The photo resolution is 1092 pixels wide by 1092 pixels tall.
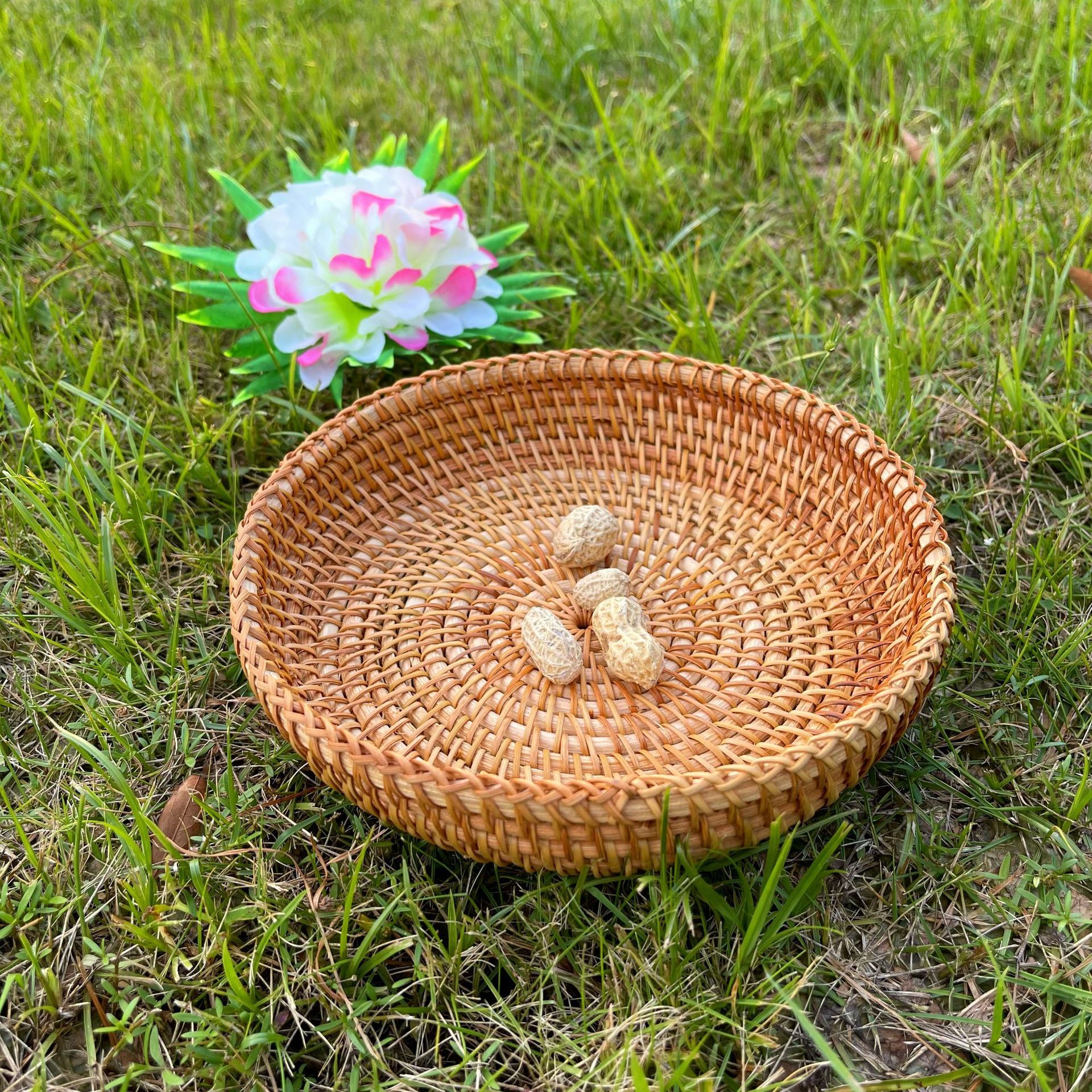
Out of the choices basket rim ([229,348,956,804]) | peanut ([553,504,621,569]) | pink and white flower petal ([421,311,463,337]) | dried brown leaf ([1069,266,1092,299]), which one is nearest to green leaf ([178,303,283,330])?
pink and white flower petal ([421,311,463,337])

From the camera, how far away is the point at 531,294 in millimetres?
1570

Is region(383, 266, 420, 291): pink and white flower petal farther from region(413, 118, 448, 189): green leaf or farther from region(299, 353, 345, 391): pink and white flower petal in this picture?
region(413, 118, 448, 189): green leaf

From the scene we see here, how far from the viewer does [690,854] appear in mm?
899

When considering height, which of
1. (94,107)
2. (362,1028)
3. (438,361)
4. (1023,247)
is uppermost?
(94,107)

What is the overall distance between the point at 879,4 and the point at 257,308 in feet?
5.56

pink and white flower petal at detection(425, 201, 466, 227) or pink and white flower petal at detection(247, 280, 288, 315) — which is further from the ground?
pink and white flower petal at detection(425, 201, 466, 227)

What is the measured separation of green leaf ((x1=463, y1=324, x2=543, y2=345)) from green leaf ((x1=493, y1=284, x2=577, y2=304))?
56mm

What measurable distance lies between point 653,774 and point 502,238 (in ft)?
3.27

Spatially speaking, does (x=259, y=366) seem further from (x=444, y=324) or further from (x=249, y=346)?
(x=444, y=324)

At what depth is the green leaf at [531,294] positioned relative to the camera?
1.55 meters

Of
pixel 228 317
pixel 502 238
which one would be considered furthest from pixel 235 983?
pixel 502 238

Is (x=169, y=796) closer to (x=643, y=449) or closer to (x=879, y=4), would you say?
(x=643, y=449)

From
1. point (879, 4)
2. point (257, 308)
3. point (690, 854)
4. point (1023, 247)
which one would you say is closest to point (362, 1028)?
point (690, 854)

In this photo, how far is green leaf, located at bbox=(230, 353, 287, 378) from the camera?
1464 mm
